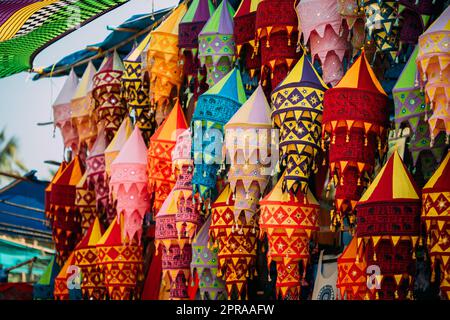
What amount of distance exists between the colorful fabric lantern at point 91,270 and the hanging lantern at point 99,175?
0.41 m

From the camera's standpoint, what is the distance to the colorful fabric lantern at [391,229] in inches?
456

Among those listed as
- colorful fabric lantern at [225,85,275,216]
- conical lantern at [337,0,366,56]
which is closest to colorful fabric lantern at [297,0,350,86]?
conical lantern at [337,0,366,56]

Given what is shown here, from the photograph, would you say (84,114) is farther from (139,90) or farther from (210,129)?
(210,129)

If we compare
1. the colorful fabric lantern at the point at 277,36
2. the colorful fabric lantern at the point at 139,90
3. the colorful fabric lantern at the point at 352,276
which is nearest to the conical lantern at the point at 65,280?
the colorful fabric lantern at the point at 139,90

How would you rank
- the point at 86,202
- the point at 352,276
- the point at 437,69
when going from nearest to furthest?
the point at 437,69, the point at 352,276, the point at 86,202

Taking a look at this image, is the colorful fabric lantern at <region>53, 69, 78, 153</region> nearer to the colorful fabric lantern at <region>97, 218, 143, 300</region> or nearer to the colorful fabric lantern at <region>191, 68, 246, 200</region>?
the colorful fabric lantern at <region>97, 218, 143, 300</region>

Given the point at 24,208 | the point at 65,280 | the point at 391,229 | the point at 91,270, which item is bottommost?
the point at 65,280

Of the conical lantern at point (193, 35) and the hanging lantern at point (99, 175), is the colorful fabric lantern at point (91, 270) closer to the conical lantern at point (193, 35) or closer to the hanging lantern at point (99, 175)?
the hanging lantern at point (99, 175)

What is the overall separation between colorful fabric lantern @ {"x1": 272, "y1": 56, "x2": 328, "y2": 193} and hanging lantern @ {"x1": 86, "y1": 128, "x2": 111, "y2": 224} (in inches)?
185

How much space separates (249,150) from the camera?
13391 millimetres

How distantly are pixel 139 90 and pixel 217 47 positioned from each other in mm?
2273

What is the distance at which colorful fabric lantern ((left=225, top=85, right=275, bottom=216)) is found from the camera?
13.4 m

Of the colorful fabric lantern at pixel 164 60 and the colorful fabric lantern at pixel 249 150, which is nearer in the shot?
the colorful fabric lantern at pixel 249 150

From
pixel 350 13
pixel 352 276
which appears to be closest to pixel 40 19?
pixel 350 13
